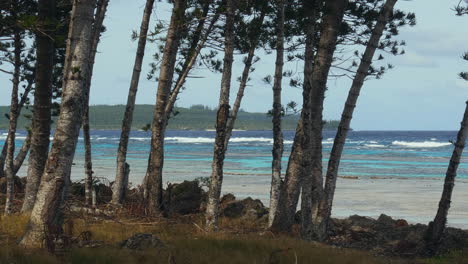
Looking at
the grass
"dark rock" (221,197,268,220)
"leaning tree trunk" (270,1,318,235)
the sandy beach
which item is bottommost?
the sandy beach

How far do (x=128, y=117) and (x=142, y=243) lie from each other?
900cm

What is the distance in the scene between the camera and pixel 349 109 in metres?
→ 14.4

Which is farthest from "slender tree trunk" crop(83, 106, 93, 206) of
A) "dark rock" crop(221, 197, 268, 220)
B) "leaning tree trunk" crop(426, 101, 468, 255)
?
"leaning tree trunk" crop(426, 101, 468, 255)

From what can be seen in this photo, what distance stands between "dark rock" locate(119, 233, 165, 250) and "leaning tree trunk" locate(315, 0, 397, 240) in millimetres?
5523

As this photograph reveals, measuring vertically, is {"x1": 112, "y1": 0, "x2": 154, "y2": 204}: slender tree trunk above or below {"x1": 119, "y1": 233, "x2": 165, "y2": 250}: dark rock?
above

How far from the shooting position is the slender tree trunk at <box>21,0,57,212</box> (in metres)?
13.3

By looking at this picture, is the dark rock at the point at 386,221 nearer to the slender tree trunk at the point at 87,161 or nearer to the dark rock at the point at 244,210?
the dark rock at the point at 244,210

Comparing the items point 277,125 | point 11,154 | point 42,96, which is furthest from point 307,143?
point 11,154

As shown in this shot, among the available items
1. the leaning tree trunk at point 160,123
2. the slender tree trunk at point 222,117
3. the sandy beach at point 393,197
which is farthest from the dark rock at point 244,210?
the slender tree trunk at point 222,117

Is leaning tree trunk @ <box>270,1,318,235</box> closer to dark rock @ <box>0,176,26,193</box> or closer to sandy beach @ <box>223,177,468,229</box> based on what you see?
sandy beach @ <box>223,177,468,229</box>

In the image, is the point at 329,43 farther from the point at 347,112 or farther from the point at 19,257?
the point at 19,257

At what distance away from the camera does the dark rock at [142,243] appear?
32.1 feet

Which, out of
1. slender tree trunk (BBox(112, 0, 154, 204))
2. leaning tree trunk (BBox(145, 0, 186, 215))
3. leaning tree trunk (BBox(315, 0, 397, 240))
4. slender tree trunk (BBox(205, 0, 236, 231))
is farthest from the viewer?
slender tree trunk (BBox(112, 0, 154, 204))

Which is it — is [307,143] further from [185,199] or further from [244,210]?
[185,199]
